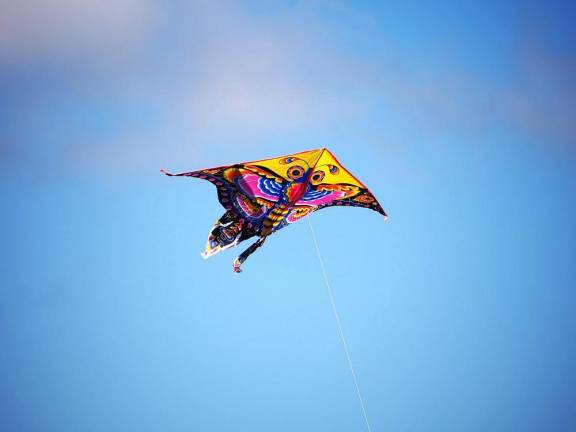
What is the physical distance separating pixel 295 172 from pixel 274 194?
0.80m

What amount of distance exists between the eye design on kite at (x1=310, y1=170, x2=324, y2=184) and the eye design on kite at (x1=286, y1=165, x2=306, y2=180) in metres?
0.31

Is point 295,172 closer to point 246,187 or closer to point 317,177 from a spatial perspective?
point 317,177

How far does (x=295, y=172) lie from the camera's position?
1377 cm

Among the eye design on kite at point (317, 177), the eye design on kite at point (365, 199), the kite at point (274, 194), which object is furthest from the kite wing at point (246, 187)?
the eye design on kite at point (365, 199)

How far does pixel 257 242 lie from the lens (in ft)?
45.4

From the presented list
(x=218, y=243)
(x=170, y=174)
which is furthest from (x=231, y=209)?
(x=170, y=174)

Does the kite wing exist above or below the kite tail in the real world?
above

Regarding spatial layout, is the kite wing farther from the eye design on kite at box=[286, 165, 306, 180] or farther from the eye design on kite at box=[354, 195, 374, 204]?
the eye design on kite at box=[354, 195, 374, 204]

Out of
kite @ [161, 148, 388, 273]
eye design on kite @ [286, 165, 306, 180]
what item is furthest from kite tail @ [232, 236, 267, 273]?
eye design on kite @ [286, 165, 306, 180]

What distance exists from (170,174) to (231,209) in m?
3.02

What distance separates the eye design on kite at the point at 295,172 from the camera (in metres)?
13.7

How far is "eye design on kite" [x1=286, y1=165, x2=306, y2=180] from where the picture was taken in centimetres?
1367

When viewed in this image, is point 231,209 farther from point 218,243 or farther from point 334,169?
point 334,169

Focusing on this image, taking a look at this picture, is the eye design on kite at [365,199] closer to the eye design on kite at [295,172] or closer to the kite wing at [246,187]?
the eye design on kite at [295,172]
